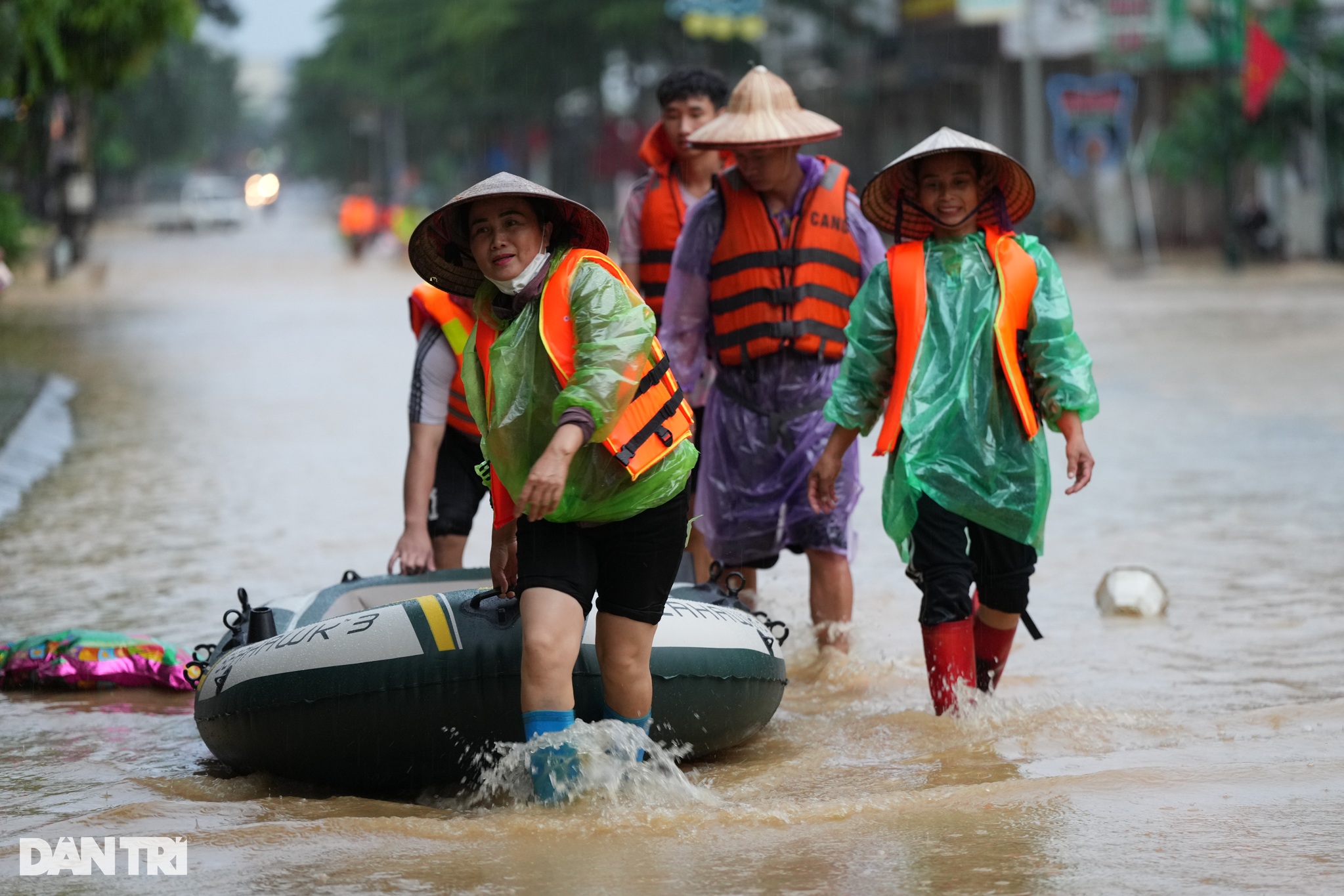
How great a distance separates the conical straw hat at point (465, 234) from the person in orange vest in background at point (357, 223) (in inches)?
1330

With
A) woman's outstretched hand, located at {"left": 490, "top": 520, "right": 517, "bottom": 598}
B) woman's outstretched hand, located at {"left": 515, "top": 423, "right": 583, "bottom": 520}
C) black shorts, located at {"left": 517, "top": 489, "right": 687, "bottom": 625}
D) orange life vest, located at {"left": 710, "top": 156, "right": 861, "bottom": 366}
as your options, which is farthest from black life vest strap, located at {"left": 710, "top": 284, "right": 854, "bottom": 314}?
woman's outstretched hand, located at {"left": 515, "top": 423, "right": 583, "bottom": 520}

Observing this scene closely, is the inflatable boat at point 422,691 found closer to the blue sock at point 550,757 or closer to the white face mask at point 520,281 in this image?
the blue sock at point 550,757

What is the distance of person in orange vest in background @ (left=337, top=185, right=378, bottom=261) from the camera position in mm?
38438

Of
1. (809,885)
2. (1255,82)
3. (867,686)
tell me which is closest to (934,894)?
(809,885)

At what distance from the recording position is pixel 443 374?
570cm

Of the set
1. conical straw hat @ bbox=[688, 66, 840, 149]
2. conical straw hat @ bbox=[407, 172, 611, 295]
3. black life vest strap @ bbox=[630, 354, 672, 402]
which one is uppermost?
conical straw hat @ bbox=[688, 66, 840, 149]

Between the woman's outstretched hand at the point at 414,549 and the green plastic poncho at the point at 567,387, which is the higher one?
the green plastic poncho at the point at 567,387

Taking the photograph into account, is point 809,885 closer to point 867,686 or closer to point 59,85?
point 867,686

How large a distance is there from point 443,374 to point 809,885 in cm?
234

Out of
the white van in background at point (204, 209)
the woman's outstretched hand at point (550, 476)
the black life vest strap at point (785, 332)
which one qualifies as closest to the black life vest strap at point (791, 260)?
the black life vest strap at point (785, 332)

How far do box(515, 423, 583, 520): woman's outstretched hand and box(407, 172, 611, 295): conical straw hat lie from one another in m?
0.59

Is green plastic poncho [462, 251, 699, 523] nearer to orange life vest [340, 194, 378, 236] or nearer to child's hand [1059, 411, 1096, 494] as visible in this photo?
child's hand [1059, 411, 1096, 494]

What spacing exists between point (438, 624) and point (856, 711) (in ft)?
5.17

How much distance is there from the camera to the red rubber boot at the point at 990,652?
5.35 metres
